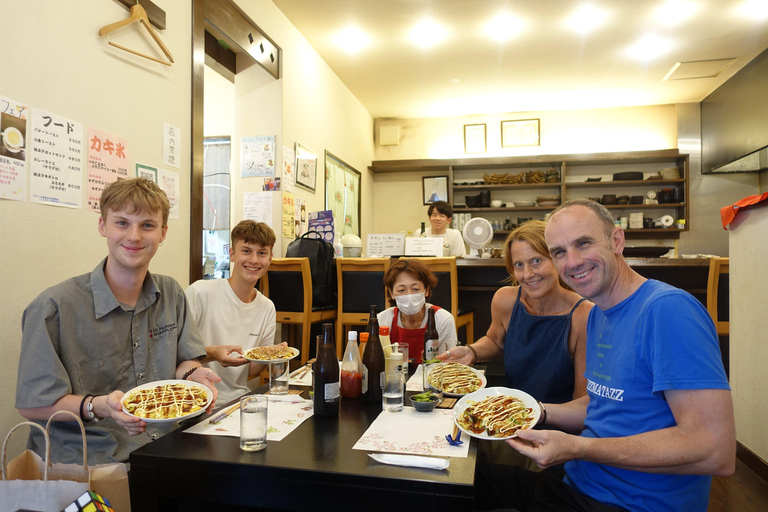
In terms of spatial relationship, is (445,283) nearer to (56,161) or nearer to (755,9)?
(56,161)

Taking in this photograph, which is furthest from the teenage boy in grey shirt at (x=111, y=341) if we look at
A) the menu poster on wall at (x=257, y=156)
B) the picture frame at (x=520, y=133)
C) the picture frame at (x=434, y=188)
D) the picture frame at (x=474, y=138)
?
the picture frame at (x=520, y=133)

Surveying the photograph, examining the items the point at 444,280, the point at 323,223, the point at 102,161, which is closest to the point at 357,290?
the point at 444,280

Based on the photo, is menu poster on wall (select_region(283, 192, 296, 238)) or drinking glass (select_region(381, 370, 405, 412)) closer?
drinking glass (select_region(381, 370, 405, 412))

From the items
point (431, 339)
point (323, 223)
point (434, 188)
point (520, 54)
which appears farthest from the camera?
point (434, 188)

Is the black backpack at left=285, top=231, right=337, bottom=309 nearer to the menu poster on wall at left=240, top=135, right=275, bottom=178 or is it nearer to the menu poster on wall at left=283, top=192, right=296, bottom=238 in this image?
the menu poster on wall at left=283, top=192, right=296, bottom=238

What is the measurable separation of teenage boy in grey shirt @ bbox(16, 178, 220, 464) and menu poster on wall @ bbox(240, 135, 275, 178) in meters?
2.65

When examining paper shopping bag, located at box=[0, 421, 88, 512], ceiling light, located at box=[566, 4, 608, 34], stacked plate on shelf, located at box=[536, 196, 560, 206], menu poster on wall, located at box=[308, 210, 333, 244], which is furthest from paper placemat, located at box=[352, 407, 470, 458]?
stacked plate on shelf, located at box=[536, 196, 560, 206]

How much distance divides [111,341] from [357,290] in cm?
233

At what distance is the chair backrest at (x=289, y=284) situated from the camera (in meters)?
3.67

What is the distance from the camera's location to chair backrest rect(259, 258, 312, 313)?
367 cm

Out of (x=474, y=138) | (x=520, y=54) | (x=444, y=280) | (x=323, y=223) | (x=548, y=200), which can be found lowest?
(x=444, y=280)

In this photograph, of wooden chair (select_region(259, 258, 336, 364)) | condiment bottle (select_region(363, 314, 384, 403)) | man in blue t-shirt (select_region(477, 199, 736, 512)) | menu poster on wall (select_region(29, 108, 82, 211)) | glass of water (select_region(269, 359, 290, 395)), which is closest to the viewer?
man in blue t-shirt (select_region(477, 199, 736, 512))

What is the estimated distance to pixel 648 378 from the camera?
119cm

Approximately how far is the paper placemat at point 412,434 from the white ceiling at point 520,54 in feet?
12.5
